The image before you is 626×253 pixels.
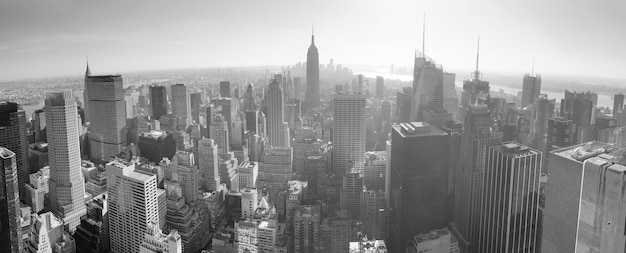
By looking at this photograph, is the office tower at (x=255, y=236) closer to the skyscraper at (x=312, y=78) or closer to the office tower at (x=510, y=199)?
the office tower at (x=510, y=199)

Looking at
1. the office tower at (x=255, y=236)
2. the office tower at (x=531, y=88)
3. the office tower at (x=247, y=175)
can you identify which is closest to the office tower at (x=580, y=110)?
A: the office tower at (x=531, y=88)

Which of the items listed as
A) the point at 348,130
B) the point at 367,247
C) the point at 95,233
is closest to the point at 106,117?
the point at 95,233

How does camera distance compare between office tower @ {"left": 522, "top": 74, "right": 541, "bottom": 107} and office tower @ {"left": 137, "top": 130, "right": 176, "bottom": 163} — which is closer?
office tower @ {"left": 522, "top": 74, "right": 541, "bottom": 107}

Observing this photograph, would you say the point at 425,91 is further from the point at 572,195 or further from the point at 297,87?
the point at 572,195

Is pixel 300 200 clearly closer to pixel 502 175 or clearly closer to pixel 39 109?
pixel 502 175

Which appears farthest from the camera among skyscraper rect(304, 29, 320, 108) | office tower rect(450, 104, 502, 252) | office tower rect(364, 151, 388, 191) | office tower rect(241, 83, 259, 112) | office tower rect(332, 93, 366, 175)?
office tower rect(241, 83, 259, 112)

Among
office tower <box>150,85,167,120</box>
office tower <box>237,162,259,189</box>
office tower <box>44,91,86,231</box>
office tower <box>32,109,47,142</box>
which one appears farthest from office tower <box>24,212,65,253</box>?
office tower <box>150,85,167,120</box>

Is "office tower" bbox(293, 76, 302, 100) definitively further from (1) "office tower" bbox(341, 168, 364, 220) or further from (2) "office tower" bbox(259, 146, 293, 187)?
(1) "office tower" bbox(341, 168, 364, 220)
